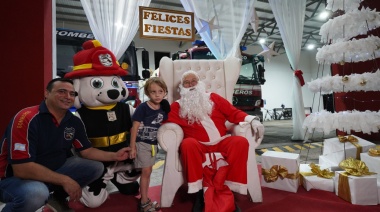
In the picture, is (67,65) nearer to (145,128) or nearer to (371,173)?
(145,128)

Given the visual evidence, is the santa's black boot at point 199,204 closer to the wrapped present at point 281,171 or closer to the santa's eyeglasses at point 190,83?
the wrapped present at point 281,171

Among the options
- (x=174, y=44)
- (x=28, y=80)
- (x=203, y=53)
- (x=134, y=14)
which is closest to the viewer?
(x=28, y=80)

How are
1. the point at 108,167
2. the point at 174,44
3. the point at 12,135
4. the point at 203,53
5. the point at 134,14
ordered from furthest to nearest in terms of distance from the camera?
1. the point at 174,44
2. the point at 203,53
3. the point at 134,14
4. the point at 108,167
5. the point at 12,135

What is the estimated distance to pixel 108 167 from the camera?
89.1 inches

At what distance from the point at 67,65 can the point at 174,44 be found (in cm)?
967

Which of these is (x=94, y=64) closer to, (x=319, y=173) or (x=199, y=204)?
(x=199, y=204)

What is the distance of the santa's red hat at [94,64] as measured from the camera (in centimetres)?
211

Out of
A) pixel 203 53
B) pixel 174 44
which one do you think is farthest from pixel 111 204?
pixel 174 44

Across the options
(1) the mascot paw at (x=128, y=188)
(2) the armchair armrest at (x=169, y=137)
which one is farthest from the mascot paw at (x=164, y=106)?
(1) the mascot paw at (x=128, y=188)

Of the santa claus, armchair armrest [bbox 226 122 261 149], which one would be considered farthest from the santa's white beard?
armchair armrest [bbox 226 122 261 149]

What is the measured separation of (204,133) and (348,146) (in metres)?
1.71

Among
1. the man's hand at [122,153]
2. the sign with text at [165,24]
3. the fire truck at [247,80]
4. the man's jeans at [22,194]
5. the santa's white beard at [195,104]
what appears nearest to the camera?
the man's jeans at [22,194]

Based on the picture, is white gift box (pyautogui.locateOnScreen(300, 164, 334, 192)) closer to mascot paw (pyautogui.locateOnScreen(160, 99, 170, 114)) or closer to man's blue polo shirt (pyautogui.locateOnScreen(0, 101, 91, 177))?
mascot paw (pyautogui.locateOnScreen(160, 99, 170, 114))

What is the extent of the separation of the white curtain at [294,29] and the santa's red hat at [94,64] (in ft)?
14.2
